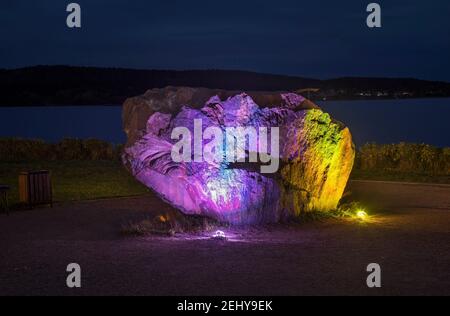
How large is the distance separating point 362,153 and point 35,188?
42.4 feet

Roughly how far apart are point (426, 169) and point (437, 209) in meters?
8.69

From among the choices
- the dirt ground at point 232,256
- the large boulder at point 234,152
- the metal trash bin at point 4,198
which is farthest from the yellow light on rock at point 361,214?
the metal trash bin at point 4,198

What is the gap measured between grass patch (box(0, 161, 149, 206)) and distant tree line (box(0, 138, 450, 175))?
2.04m

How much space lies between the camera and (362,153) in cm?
2530

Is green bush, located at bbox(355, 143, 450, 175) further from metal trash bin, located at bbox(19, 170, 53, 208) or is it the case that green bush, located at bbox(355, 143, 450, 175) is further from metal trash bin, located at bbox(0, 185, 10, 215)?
metal trash bin, located at bbox(0, 185, 10, 215)

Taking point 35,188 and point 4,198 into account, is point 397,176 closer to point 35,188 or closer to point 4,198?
point 35,188

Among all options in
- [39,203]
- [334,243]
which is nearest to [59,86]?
[39,203]

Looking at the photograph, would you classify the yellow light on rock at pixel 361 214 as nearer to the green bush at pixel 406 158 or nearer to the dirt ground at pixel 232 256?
the dirt ground at pixel 232 256

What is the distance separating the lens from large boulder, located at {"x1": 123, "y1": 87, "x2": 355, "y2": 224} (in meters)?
13.5

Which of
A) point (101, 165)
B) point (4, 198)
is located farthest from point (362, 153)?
point (4, 198)

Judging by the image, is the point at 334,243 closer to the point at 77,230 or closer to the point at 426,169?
the point at 77,230

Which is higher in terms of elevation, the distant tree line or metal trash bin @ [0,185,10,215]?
the distant tree line

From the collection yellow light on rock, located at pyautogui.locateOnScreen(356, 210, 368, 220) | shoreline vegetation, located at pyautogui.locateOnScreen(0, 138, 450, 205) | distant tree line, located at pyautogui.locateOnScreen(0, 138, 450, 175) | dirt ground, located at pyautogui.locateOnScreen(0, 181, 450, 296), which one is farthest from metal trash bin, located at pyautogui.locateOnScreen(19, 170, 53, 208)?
distant tree line, located at pyautogui.locateOnScreen(0, 138, 450, 175)
